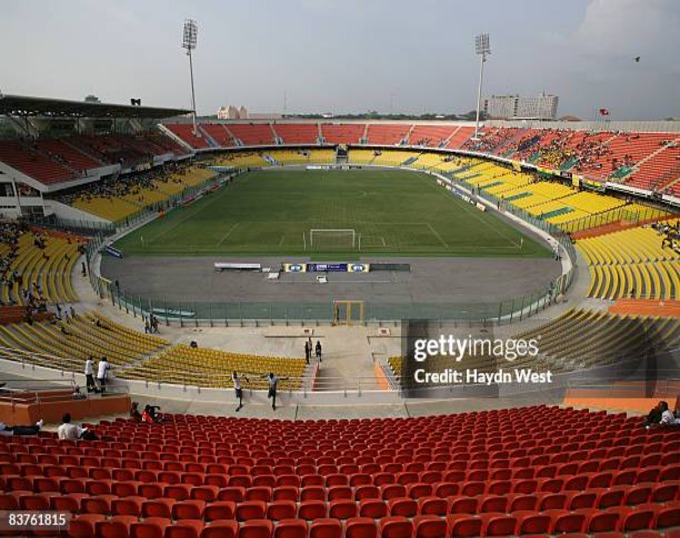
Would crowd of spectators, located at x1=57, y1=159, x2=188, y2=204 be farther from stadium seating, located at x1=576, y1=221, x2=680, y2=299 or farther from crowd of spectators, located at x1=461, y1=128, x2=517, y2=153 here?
crowd of spectators, located at x1=461, y1=128, x2=517, y2=153

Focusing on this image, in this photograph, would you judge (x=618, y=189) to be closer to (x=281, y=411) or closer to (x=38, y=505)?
(x=281, y=411)

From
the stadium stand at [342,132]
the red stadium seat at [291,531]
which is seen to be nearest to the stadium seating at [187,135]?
the stadium stand at [342,132]

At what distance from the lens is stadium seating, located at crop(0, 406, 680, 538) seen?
623 cm

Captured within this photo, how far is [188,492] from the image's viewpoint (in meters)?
7.64

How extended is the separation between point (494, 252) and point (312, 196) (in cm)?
3453

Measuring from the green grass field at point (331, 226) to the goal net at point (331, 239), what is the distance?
10 centimetres

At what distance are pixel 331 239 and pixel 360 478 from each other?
122 ft

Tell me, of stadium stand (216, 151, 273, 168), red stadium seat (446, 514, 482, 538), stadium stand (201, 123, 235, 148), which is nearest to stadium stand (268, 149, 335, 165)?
stadium stand (216, 151, 273, 168)

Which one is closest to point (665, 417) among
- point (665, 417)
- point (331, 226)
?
point (665, 417)

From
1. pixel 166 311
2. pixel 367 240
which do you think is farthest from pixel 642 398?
pixel 367 240

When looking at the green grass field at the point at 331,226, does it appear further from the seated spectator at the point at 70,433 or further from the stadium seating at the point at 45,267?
the seated spectator at the point at 70,433

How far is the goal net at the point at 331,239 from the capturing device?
42.4 m

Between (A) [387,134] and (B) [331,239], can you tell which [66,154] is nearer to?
(B) [331,239]

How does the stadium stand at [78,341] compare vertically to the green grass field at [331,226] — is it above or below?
below
